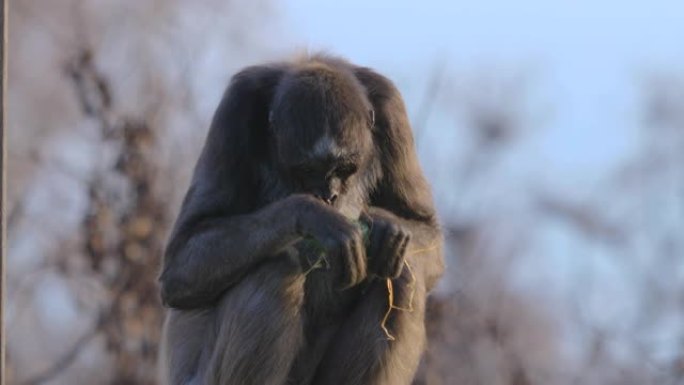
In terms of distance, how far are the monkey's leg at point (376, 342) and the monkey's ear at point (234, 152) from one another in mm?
855

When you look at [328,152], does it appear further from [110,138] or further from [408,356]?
[110,138]

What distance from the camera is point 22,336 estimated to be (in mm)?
20188

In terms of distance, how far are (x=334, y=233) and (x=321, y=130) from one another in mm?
529

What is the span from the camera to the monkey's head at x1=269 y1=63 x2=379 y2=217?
9.77 meters

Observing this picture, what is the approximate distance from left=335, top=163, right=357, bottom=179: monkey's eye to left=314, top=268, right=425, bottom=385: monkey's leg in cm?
55

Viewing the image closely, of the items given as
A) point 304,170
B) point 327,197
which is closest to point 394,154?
point 327,197

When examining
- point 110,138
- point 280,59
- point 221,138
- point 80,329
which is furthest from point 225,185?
point 80,329

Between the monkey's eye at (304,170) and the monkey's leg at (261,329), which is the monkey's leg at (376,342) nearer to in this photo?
the monkey's leg at (261,329)

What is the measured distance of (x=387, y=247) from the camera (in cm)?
→ 966

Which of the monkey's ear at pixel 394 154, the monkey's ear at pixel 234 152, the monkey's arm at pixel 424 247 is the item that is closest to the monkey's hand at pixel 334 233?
the monkey's arm at pixel 424 247

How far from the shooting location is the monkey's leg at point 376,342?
9.99m

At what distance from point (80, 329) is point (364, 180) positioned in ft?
30.9

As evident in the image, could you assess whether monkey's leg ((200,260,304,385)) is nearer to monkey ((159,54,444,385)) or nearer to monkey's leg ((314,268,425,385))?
monkey ((159,54,444,385))

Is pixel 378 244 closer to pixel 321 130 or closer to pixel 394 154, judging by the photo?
pixel 321 130
